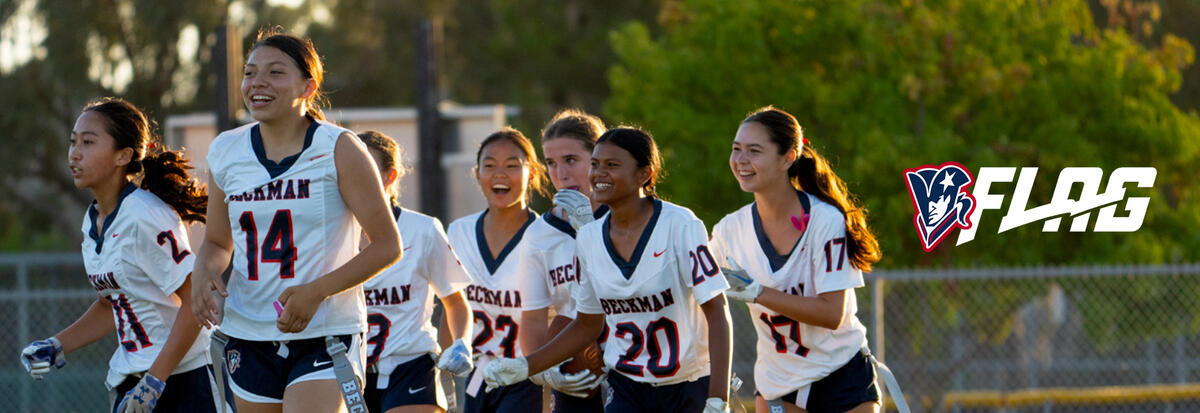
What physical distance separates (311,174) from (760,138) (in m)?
1.92

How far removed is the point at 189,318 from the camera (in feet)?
14.9

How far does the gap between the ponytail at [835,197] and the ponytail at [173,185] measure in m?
2.36

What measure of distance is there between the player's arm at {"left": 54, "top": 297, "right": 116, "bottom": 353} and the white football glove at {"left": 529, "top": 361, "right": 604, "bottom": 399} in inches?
68.1

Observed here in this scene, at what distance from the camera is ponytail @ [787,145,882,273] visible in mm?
5281

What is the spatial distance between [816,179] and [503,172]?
1340 mm

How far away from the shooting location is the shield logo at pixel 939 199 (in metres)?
9.91

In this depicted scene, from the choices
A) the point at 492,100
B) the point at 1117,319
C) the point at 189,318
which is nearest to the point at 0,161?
the point at 492,100

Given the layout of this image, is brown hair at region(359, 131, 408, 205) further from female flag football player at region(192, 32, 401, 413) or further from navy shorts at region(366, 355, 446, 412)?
female flag football player at region(192, 32, 401, 413)

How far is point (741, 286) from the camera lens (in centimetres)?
497

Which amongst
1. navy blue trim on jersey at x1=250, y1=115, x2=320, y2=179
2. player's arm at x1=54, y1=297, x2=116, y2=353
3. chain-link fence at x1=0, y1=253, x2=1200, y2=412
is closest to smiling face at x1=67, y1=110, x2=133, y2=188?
player's arm at x1=54, y1=297, x2=116, y2=353

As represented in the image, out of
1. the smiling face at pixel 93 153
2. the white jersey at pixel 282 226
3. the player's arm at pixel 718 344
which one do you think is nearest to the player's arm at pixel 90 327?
the smiling face at pixel 93 153

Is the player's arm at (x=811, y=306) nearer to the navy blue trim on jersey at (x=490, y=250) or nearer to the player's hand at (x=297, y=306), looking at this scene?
the navy blue trim on jersey at (x=490, y=250)

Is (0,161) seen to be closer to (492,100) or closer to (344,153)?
(492,100)

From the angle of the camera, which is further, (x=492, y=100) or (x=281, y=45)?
(x=492, y=100)
